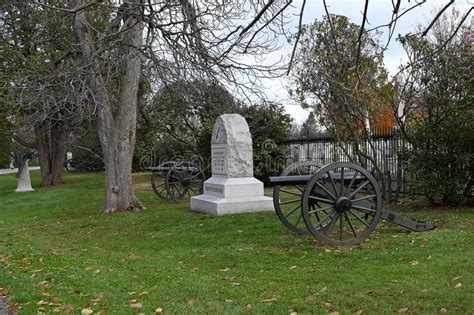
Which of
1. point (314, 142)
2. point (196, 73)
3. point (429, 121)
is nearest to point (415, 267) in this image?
point (196, 73)

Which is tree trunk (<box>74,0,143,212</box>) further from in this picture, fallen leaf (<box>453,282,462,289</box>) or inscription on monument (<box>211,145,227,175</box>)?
fallen leaf (<box>453,282,462,289</box>)

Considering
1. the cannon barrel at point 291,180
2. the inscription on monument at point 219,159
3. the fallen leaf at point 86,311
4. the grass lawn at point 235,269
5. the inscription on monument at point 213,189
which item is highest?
the inscription on monument at point 219,159

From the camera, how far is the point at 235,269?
6.95 meters

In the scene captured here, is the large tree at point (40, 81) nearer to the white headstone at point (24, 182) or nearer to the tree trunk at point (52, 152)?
the tree trunk at point (52, 152)

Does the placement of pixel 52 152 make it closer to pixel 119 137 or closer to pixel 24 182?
pixel 24 182

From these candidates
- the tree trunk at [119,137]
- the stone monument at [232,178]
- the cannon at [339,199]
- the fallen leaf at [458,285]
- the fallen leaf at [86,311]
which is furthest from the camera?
the tree trunk at [119,137]

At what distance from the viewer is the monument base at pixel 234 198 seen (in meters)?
12.5

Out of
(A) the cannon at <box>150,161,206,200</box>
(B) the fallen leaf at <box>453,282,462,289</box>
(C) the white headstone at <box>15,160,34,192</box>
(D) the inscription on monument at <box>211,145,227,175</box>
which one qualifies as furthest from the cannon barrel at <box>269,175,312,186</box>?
(C) the white headstone at <box>15,160,34,192</box>

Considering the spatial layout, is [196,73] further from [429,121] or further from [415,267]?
[429,121]

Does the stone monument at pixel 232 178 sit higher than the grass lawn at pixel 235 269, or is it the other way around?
the stone monument at pixel 232 178

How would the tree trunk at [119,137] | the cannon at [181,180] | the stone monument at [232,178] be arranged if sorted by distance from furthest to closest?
the cannon at [181,180]
the tree trunk at [119,137]
the stone monument at [232,178]

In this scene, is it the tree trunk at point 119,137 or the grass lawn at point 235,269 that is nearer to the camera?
the grass lawn at point 235,269

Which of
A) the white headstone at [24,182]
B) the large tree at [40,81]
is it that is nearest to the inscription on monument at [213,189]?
the large tree at [40,81]

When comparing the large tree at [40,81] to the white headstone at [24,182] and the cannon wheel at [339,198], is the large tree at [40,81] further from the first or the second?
the cannon wheel at [339,198]
